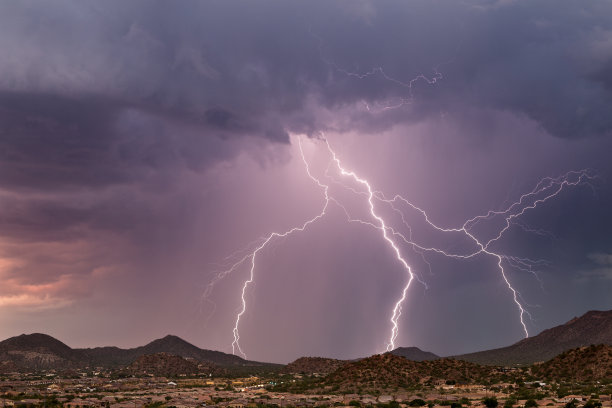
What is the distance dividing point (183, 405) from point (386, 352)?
1788 inches

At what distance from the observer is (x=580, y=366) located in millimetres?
90062

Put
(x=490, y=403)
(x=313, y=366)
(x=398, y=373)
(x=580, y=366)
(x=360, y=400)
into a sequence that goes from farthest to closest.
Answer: (x=313, y=366)
(x=398, y=373)
(x=580, y=366)
(x=360, y=400)
(x=490, y=403)

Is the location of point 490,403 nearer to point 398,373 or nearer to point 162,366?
point 398,373

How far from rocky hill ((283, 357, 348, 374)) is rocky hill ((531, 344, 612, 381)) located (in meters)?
61.5

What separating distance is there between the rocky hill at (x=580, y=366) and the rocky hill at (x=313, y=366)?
61.5 m

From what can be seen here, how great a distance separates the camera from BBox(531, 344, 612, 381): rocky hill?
8606 cm

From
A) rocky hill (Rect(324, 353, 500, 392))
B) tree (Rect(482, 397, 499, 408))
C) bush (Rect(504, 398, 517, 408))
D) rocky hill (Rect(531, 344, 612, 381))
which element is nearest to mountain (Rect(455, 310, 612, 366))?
rocky hill (Rect(531, 344, 612, 381))

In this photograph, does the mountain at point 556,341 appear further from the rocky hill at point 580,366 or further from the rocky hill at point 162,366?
the rocky hill at point 162,366

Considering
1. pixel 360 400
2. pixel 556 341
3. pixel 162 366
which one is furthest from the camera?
pixel 556 341

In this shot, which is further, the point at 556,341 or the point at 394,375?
the point at 556,341

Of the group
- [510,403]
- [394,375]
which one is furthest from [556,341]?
[510,403]

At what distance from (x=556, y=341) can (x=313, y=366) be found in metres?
78.1

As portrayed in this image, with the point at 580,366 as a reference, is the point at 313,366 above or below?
above

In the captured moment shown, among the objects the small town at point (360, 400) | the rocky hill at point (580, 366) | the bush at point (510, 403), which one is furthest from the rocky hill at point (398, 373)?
the bush at point (510, 403)
